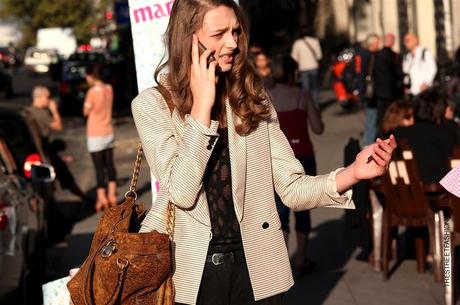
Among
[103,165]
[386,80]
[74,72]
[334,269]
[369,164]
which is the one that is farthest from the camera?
[74,72]

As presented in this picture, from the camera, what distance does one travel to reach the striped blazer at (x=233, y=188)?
3.89 m

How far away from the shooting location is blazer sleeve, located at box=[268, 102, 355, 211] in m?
4.15

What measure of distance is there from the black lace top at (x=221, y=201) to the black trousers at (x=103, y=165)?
10.8 m

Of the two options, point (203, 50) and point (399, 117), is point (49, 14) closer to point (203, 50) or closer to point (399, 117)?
point (399, 117)

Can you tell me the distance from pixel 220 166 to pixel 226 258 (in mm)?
308

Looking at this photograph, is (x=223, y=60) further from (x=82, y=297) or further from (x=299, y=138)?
(x=299, y=138)

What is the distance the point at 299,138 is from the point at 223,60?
5.44 metres

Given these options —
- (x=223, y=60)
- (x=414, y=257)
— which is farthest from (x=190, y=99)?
(x=414, y=257)

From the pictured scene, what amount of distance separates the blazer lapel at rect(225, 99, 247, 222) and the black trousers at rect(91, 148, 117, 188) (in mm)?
10771

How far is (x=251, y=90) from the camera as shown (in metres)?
4.11

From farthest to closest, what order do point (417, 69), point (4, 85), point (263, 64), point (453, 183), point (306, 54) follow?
point (4, 85) → point (306, 54) → point (417, 69) → point (263, 64) → point (453, 183)

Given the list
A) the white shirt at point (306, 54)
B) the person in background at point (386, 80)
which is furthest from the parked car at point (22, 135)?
the white shirt at point (306, 54)

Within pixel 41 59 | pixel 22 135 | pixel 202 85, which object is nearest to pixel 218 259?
pixel 202 85

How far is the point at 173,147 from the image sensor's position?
4.00 meters
